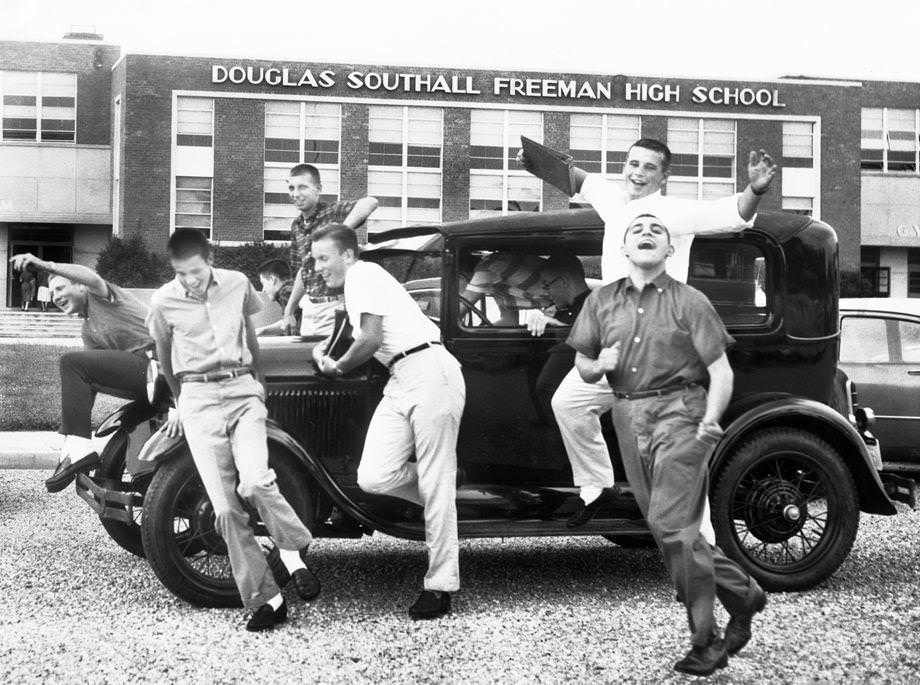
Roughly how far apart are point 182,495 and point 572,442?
1.89 m

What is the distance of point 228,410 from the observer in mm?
5625

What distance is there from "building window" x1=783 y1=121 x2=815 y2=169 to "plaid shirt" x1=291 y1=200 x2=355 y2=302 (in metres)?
45.0

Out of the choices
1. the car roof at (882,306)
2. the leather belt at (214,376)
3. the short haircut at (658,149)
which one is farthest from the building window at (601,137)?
the leather belt at (214,376)

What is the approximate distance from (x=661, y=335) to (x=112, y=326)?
11.6 ft

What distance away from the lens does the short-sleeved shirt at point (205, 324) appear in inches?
223

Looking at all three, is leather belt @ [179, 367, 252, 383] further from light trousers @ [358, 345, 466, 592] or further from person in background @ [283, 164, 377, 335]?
person in background @ [283, 164, 377, 335]

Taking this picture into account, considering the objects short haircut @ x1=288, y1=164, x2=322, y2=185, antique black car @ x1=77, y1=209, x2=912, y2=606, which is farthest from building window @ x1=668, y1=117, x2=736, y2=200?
antique black car @ x1=77, y1=209, x2=912, y2=606

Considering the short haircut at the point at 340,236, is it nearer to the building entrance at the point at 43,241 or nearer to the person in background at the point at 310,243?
the person in background at the point at 310,243

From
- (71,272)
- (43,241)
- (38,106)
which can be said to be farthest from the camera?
(43,241)

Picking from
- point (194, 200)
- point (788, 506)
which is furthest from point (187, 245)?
point (194, 200)

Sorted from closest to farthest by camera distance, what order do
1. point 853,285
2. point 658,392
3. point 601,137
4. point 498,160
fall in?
point 658,392 → point 853,285 → point 498,160 → point 601,137

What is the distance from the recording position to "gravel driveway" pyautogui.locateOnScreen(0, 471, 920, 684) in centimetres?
477

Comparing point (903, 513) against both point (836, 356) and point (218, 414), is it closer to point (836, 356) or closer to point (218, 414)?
point (836, 356)

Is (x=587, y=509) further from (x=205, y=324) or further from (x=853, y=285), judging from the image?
(x=853, y=285)
